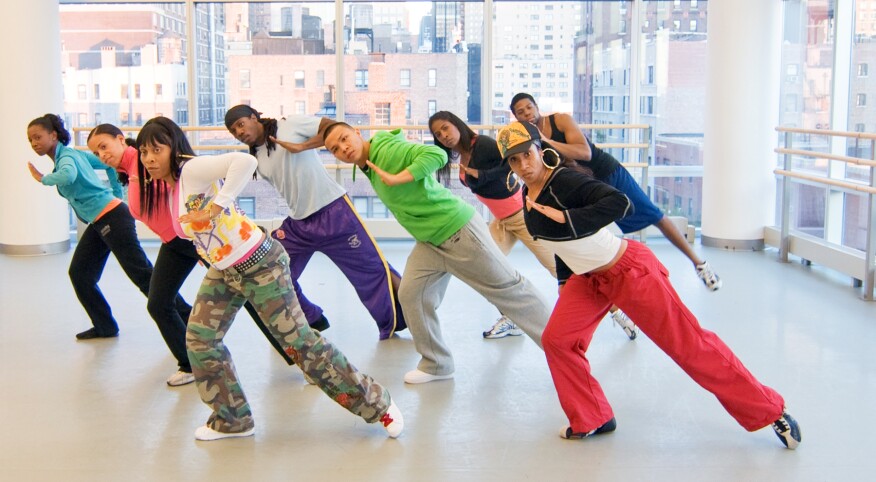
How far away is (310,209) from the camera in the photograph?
19.2 feet

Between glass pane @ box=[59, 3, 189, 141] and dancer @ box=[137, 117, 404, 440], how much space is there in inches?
258

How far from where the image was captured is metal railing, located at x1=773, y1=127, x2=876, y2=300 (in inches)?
277

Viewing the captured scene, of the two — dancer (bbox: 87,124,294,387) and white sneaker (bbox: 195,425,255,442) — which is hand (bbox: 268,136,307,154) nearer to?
dancer (bbox: 87,124,294,387)

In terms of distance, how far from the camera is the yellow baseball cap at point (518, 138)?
408 centimetres

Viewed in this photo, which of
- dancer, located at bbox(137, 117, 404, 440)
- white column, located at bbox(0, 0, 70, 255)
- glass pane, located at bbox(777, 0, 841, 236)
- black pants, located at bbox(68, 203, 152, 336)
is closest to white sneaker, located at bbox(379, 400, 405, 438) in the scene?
dancer, located at bbox(137, 117, 404, 440)

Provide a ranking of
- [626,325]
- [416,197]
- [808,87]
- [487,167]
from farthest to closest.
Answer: [808,87] < [626,325] < [487,167] < [416,197]

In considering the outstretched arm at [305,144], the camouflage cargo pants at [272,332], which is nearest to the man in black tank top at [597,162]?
the outstretched arm at [305,144]

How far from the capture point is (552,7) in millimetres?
10680

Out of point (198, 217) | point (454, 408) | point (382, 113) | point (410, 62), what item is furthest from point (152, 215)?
point (410, 62)

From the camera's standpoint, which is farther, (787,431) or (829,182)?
(829,182)

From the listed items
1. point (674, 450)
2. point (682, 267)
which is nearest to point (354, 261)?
point (674, 450)

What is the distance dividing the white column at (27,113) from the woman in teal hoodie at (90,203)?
3.63m

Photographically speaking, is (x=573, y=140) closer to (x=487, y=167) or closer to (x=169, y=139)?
(x=487, y=167)

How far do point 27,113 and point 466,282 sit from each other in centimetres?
581
